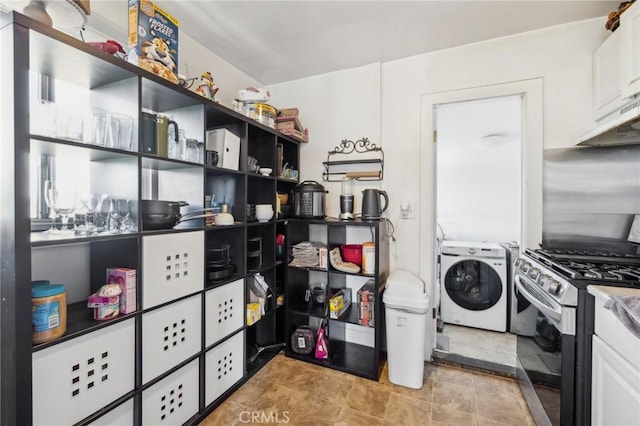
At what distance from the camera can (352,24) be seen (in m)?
1.85

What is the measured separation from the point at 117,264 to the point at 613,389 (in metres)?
2.20

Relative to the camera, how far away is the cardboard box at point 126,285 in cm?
122

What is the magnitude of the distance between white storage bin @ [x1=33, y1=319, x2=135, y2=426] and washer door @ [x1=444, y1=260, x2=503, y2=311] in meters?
2.85

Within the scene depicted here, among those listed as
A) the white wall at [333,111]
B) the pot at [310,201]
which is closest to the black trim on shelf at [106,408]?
the pot at [310,201]

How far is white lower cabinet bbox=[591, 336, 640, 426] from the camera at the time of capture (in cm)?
94

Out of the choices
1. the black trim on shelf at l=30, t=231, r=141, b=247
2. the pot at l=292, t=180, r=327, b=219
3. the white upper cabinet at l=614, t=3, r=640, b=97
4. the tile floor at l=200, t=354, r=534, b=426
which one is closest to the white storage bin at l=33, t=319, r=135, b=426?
the black trim on shelf at l=30, t=231, r=141, b=247

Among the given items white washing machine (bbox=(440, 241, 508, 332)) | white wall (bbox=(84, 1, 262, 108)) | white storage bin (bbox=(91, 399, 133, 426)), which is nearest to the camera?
white storage bin (bbox=(91, 399, 133, 426))

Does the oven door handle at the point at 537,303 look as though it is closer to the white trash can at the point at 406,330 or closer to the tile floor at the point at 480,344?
the white trash can at the point at 406,330

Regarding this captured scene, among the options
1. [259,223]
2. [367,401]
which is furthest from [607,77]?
[367,401]

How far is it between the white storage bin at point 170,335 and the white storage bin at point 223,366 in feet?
0.60

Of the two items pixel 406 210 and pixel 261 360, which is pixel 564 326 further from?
pixel 261 360

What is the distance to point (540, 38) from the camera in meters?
1.91

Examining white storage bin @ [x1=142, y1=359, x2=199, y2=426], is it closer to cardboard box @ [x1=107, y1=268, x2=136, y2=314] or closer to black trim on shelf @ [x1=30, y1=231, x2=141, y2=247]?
cardboard box @ [x1=107, y1=268, x2=136, y2=314]

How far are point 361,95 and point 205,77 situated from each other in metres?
1.35
